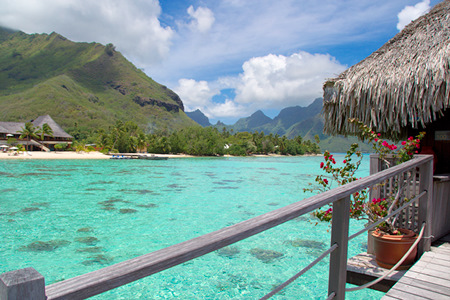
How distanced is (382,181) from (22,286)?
234cm

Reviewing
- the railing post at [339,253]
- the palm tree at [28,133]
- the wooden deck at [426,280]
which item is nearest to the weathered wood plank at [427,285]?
the wooden deck at [426,280]

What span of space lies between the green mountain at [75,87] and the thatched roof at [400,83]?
78897 millimetres

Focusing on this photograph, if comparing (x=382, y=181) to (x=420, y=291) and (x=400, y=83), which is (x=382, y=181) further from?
(x=400, y=83)

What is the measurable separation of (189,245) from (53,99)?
103 m

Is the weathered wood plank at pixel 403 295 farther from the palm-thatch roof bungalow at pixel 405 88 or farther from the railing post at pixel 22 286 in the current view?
the palm-thatch roof bungalow at pixel 405 88

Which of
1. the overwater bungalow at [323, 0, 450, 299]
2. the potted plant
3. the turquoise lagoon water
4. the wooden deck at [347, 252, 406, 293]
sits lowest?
the turquoise lagoon water

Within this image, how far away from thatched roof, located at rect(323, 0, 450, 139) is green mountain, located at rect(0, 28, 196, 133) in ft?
259

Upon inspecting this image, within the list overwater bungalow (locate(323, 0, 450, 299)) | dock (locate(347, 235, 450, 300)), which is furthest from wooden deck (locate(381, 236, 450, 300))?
overwater bungalow (locate(323, 0, 450, 299))

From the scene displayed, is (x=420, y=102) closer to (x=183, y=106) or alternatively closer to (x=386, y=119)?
(x=386, y=119)

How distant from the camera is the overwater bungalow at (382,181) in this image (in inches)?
28.5

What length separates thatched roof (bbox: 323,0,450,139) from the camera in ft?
13.8

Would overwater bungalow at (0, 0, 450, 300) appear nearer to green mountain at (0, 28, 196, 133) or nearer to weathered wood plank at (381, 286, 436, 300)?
weathered wood plank at (381, 286, 436, 300)

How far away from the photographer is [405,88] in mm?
4402

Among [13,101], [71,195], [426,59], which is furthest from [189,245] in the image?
[13,101]
